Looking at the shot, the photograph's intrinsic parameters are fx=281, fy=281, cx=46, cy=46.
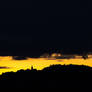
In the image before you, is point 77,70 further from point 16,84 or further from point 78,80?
point 16,84

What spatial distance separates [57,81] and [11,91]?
10842 millimetres

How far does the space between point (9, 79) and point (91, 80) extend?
19.9m

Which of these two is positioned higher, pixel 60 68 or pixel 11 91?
pixel 60 68

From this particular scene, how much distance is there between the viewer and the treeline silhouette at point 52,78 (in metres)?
62.7

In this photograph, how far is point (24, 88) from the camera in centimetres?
6062

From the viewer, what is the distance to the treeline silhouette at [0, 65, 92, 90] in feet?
206

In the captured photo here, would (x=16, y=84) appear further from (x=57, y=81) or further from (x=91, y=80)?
(x=91, y=80)

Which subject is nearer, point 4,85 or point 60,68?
point 4,85

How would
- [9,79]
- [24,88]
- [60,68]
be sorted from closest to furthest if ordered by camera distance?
[24,88]
[9,79]
[60,68]

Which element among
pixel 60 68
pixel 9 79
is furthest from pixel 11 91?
pixel 60 68

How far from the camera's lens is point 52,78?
66812mm

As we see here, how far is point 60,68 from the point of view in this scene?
7400 cm

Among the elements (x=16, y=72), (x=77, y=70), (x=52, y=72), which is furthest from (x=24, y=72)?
(x=77, y=70)

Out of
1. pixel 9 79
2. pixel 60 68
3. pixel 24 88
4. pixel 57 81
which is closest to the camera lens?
pixel 24 88
